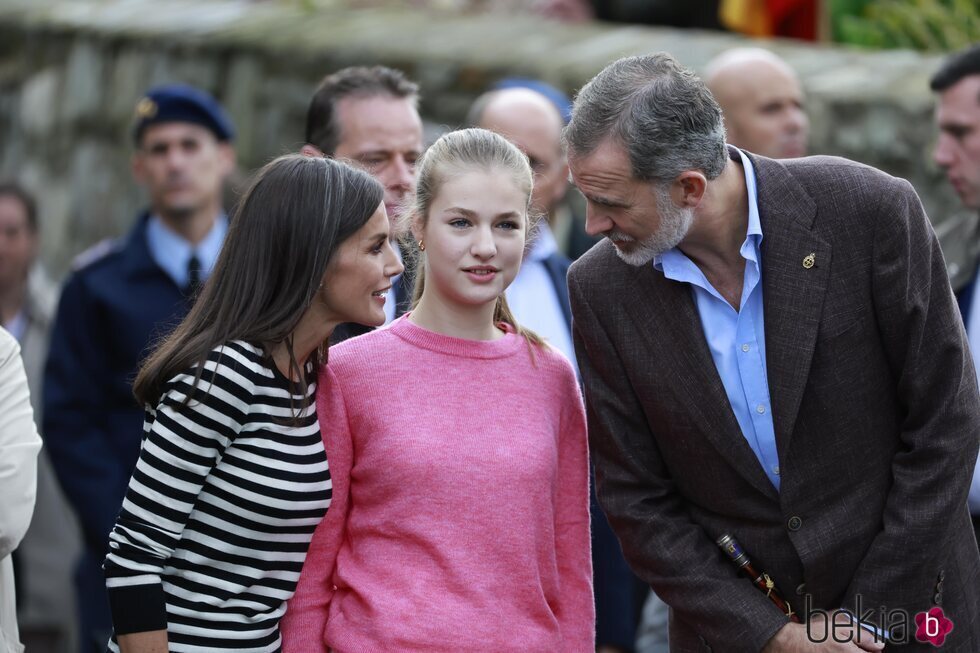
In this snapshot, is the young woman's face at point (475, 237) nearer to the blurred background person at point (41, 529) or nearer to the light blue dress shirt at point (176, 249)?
the light blue dress shirt at point (176, 249)

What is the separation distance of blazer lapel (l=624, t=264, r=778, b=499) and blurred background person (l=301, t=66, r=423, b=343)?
0.79 meters

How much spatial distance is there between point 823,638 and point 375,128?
1766 mm

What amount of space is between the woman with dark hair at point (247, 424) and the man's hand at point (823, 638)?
997 millimetres

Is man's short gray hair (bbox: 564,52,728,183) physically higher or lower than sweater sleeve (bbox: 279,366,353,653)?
higher

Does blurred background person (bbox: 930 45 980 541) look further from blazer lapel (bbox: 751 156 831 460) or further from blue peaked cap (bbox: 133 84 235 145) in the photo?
blue peaked cap (bbox: 133 84 235 145)

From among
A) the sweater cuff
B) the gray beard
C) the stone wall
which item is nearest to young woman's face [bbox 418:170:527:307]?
the gray beard

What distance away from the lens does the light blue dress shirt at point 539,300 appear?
13.1ft

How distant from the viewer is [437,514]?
9.52 ft

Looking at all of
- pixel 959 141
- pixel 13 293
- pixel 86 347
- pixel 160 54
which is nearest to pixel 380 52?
pixel 160 54

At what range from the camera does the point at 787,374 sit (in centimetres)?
295

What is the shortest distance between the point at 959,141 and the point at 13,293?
12.2ft

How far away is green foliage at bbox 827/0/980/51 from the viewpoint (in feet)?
20.5

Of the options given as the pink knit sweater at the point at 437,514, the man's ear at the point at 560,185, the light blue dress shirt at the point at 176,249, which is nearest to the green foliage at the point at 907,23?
the man's ear at the point at 560,185

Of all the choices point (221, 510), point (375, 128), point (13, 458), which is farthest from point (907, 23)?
point (13, 458)
